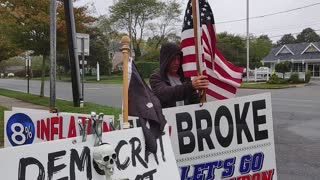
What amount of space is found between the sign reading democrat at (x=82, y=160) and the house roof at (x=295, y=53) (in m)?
58.4

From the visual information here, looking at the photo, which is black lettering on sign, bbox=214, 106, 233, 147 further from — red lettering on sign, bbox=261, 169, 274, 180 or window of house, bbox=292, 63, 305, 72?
window of house, bbox=292, 63, 305, 72

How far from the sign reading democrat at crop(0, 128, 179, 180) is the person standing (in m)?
0.85

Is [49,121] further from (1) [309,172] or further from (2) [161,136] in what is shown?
(1) [309,172]

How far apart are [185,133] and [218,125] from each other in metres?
0.31

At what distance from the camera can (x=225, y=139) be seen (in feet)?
12.6

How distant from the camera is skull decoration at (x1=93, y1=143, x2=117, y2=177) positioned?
2576 mm

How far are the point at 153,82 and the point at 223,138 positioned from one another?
838 mm

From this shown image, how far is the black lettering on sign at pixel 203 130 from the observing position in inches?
149

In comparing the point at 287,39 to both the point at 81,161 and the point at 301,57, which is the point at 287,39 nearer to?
the point at 301,57

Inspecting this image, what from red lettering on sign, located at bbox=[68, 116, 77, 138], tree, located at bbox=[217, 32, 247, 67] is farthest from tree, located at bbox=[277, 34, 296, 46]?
red lettering on sign, located at bbox=[68, 116, 77, 138]

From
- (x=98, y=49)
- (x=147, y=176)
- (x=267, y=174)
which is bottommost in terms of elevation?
(x=267, y=174)

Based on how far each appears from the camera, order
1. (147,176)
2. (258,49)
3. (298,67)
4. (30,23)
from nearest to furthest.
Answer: (147,176) < (30,23) < (298,67) < (258,49)

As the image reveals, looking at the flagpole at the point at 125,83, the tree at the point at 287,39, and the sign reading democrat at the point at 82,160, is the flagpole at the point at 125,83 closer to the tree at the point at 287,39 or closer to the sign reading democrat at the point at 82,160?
the sign reading democrat at the point at 82,160

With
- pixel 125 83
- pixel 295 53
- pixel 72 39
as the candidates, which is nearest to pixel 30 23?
pixel 72 39
